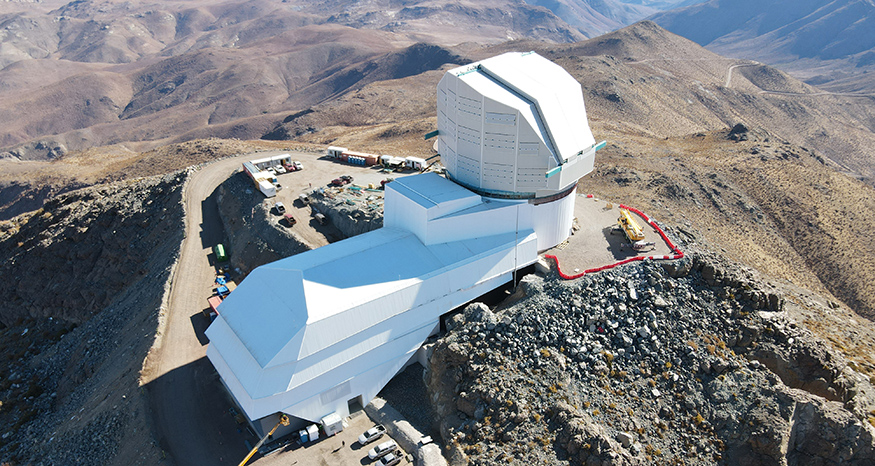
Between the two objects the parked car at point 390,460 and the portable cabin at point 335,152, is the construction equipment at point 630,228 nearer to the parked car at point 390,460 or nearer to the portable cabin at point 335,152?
the parked car at point 390,460

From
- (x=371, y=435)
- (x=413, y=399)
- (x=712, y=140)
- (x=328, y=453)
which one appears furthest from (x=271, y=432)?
(x=712, y=140)

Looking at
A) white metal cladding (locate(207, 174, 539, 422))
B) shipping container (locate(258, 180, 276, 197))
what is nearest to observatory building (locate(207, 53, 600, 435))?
white metal cladding (locate(207, 174, 539, 422))

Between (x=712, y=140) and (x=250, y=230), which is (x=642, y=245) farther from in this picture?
(x=712, y=140)

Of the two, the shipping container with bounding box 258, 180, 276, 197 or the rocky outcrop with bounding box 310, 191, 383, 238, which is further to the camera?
the shipping container with bounding box 258, 180, 276, 197

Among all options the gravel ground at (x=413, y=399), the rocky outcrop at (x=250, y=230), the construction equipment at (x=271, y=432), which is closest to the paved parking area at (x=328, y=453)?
the construction equipment at (x=271, y=432)

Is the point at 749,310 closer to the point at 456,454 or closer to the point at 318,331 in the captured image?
the point at 456,454

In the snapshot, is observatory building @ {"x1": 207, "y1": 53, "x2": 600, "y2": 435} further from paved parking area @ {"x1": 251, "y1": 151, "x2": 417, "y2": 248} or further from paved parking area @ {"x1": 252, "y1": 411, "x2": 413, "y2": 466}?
paved parking area @ {"x1": 251, "y1": 151, "x2": 417, "y2": 248}

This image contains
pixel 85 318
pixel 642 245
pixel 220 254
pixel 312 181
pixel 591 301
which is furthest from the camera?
pixel 312 181

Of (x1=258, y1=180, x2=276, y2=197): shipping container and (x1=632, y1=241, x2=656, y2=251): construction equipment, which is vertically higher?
(x1=632, y1=241, x2=656, y2=251): construction equipment
